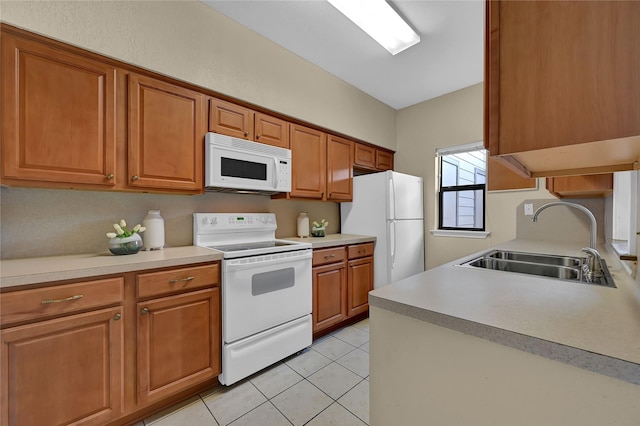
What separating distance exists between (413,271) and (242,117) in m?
2.60

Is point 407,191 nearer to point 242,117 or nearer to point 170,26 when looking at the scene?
point 242,117

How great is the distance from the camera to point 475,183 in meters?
3.24

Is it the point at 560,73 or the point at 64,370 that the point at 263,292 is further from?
the point at 560,73

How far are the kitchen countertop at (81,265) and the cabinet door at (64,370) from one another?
8.0 inches

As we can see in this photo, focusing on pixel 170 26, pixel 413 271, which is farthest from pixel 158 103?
pixel 413 271

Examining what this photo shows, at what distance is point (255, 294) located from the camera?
184 centimetres

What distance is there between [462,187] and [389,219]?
1237 mm

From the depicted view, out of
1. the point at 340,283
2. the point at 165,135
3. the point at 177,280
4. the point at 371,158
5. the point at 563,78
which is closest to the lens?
the point at 563,78

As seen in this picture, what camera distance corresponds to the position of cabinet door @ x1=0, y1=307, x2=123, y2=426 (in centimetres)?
112

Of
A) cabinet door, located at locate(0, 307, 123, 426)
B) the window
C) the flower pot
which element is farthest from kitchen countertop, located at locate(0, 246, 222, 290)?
the window

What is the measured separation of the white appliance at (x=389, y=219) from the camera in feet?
9.27

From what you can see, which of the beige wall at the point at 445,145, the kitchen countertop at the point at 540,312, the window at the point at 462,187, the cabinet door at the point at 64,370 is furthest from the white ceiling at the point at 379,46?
the cabinet door at the point at 64,370

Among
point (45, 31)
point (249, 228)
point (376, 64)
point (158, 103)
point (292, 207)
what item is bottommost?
point (249, 228)

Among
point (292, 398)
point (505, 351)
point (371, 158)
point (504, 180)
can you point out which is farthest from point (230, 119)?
point (504, 180)
